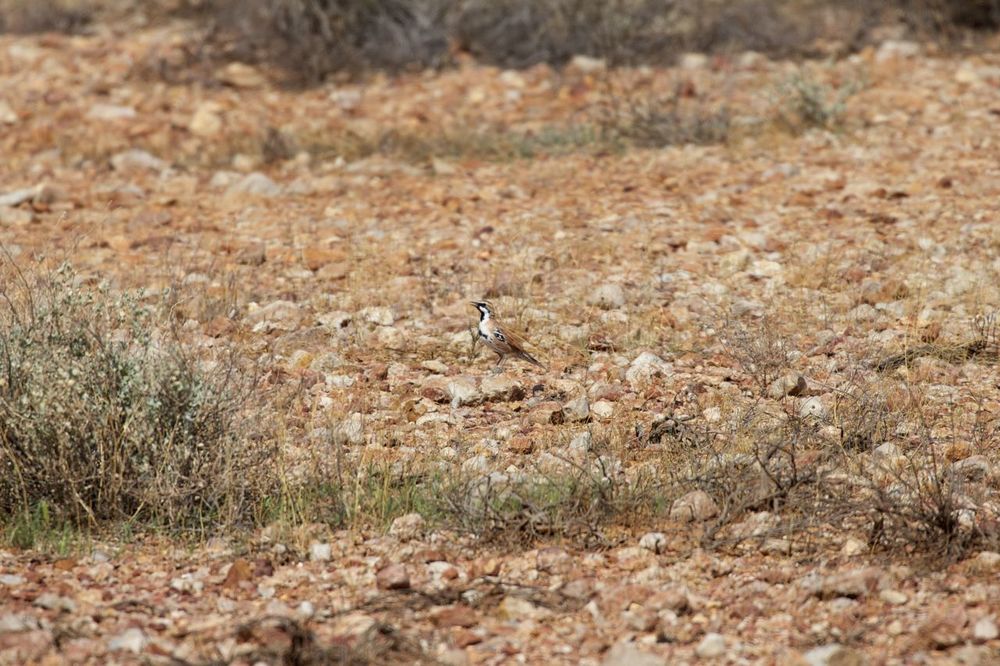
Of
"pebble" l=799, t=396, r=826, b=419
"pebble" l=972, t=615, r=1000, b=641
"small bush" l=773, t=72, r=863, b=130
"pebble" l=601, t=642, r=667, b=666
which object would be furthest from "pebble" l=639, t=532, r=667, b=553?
"small bush" l=773, t=72, r=863, b=130

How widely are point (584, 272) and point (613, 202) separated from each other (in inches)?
52.6

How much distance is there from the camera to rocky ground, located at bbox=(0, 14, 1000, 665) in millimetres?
3934

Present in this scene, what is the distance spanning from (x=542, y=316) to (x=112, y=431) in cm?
276

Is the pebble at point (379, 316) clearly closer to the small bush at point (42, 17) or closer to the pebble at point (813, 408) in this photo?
the pebble at point (813, 408)

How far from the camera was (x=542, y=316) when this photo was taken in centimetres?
677

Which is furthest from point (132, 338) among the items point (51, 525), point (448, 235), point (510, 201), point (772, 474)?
point (510, 201)

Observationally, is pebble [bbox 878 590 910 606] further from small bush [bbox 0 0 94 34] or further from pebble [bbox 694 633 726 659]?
small bush [bbox 0 0 94 34]

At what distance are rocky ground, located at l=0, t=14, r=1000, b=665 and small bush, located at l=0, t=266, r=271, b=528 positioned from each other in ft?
0.73

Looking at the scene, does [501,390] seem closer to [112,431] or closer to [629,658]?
[112,431]

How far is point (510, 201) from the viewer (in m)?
8.59

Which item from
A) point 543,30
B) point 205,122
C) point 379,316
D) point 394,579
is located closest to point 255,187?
A: point 205,122

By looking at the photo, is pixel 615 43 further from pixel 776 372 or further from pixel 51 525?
pixel 51 525

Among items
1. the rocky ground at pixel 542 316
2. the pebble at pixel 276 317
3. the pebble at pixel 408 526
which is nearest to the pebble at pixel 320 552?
the rocky ground at pixel 542 316

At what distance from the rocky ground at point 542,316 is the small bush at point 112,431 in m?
0.22
